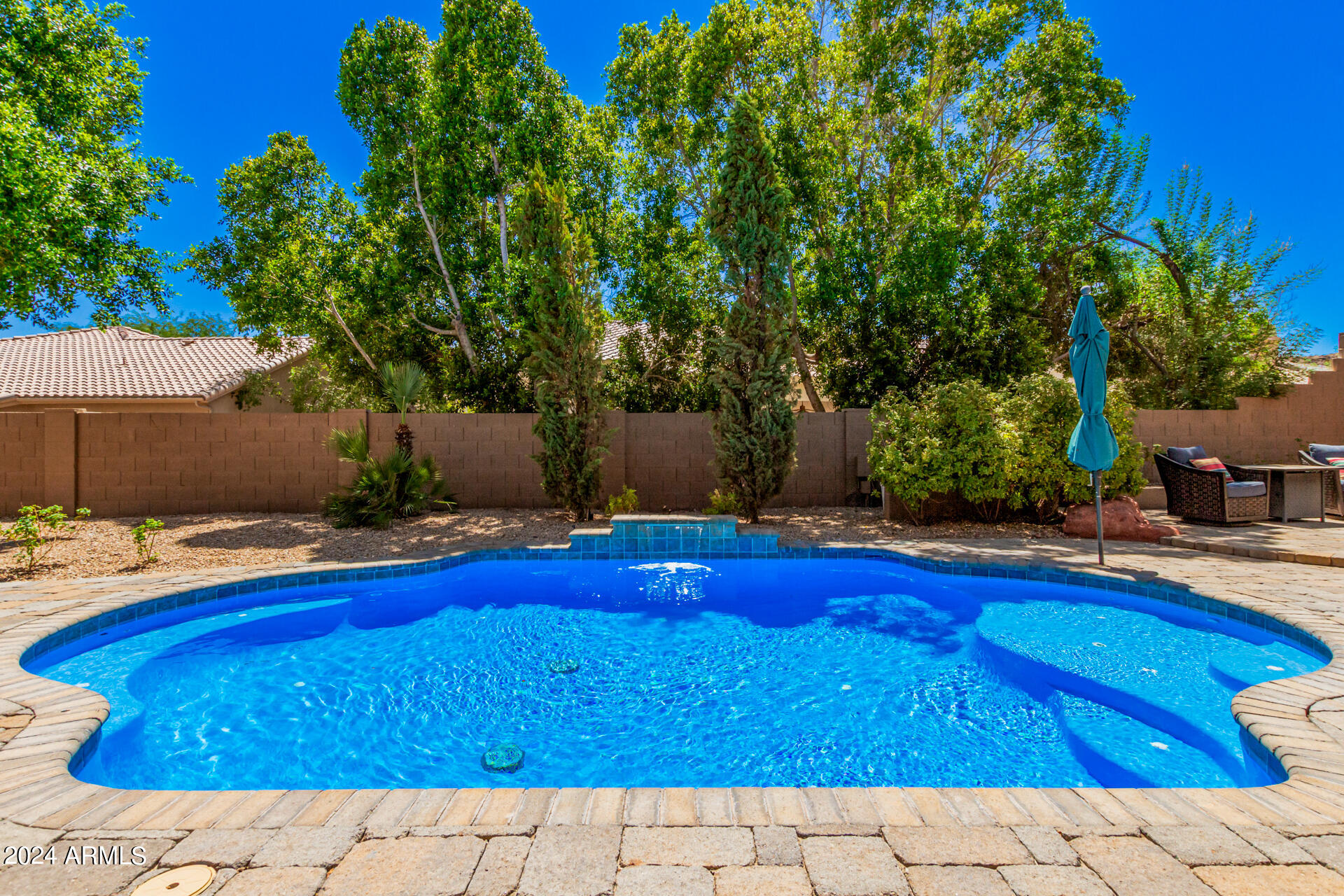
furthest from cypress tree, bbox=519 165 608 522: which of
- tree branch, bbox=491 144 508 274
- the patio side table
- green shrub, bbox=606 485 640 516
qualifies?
the patio side table

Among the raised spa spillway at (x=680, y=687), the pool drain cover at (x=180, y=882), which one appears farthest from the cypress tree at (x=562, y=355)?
the pool drain cover at (x=180, y=882)

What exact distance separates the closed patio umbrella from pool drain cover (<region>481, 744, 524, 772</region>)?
225 inches

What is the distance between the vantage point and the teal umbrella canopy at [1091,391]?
6.17 metres

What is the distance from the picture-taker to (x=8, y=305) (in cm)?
900

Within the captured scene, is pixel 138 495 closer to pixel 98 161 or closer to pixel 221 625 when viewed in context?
pixel 98 161

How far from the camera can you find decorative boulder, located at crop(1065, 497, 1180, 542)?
7.93m

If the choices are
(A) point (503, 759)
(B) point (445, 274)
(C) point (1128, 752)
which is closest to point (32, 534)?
(A) point (503, 759)

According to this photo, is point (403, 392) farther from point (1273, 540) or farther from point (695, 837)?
point (1273, 540)

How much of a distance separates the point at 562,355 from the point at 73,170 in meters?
6.97

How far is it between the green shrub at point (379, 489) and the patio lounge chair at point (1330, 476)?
13.4 meters

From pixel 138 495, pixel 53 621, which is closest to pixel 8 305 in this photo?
pixel 138 495

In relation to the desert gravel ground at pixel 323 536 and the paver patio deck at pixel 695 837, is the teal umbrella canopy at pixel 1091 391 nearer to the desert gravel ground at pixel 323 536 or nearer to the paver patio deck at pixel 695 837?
the desert gravel ground at pixel 323 536

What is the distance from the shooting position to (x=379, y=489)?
357 inches

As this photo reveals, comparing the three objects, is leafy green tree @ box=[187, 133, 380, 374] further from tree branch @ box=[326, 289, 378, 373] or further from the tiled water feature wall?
the tiled water feature wall
